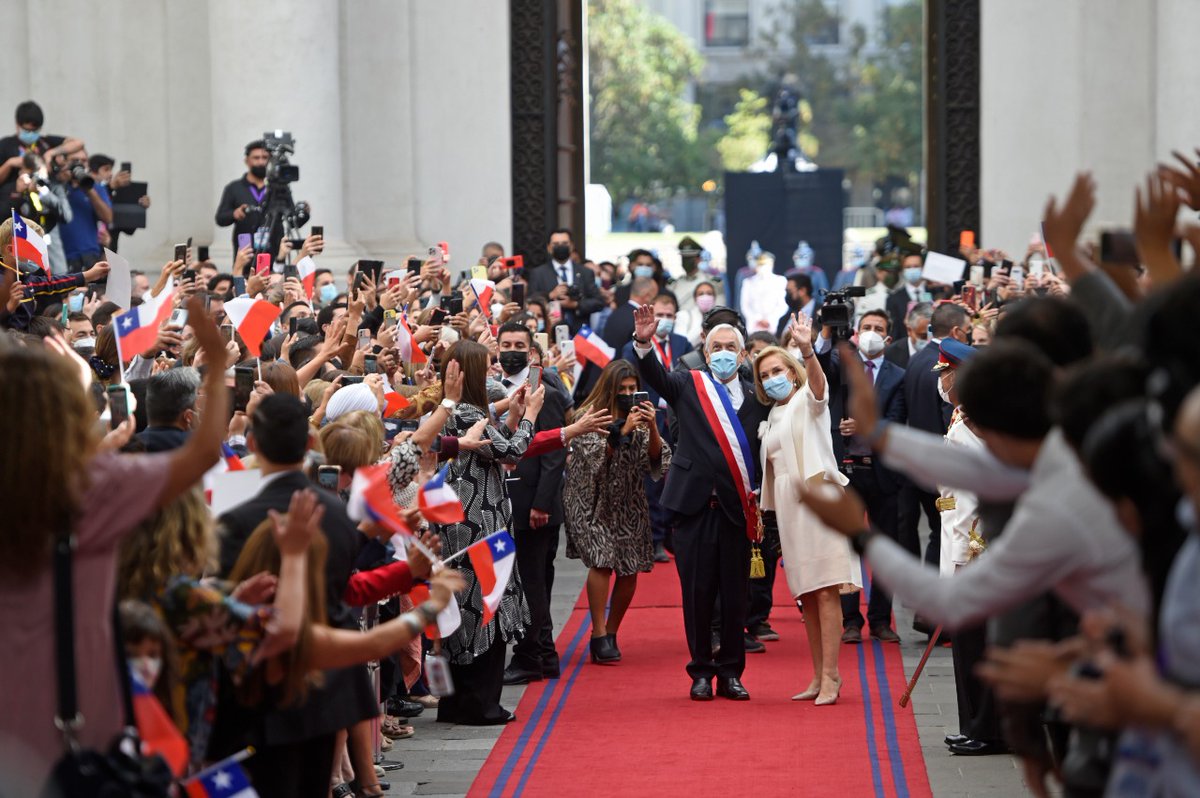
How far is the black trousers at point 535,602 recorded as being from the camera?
11344 mm

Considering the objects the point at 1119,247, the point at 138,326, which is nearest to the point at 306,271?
the point at 138,326

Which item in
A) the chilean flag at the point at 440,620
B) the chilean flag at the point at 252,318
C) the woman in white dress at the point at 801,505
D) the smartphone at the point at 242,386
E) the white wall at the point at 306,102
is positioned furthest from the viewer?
the white wall at the point at 306,102

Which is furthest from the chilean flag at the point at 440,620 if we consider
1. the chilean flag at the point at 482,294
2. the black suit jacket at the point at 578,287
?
the black suit jacket at the point at 578,287

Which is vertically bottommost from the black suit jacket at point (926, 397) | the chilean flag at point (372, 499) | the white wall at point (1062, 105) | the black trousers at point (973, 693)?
the black trousers at point (973, 693)

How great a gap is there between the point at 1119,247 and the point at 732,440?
4.97 m

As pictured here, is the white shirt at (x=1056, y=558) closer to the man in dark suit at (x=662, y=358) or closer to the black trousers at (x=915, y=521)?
the black trousers at (x=915, y=521)

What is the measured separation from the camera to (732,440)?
34.8 ft

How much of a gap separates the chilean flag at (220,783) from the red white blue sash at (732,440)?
575cm

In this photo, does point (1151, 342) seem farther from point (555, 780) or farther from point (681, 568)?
point (681, 568)

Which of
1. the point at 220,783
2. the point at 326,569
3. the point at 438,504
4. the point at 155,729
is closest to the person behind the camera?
the point at 155,729

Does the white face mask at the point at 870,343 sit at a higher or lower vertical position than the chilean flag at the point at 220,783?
higher

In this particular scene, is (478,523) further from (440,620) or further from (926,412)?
(926,412)

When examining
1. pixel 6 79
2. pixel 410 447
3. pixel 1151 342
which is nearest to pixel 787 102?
pixel 6 79

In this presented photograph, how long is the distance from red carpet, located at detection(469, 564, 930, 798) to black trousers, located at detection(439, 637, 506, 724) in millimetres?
157
